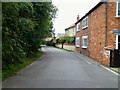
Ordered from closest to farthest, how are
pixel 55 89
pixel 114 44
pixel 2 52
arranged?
Answer: pixel 55 89 → pixel 2 52 → pixel 114 44

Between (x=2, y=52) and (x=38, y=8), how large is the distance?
9162 millimetres

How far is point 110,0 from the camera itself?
13719mm

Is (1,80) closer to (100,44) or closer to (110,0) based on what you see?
(100,44)

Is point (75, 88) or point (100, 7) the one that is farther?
point (100, 7)

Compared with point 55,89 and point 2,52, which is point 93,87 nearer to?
point 55,89

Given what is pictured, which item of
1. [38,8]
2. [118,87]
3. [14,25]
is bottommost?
[118,87]

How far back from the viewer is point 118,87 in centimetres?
617

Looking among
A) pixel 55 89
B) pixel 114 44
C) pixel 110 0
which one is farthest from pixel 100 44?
pixel 55 89

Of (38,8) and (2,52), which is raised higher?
(38,8)

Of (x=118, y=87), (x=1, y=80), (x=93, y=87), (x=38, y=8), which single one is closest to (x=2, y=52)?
(x=1, y=80)

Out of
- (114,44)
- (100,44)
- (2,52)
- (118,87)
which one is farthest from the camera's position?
(100,44)

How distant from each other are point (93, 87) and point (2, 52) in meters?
4.11

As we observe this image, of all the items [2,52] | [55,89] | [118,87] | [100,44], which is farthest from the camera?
[100,44]

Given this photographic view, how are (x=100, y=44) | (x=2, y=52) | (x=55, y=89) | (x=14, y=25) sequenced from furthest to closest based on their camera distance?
(x=100, y=44), (x=14, y=25), (x=2, y=52), (x=55, y=89)
